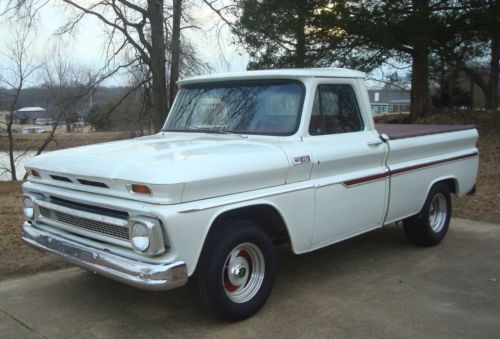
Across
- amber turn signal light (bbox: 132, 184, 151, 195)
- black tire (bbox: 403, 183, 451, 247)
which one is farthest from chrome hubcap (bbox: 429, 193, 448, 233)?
amber turn signal light (bbox: 132, 184, 151, 195)

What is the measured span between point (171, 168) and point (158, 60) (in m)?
12.7

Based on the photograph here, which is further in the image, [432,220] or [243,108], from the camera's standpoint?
A: [432,220]

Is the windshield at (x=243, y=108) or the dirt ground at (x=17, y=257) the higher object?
the windshield at (x=243, y=108)

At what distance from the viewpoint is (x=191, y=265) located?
3.48 m

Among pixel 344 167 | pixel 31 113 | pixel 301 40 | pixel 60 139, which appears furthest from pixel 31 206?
pixel 60 139

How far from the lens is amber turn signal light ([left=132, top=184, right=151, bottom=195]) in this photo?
343 centimetres

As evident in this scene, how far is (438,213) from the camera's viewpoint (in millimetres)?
6160

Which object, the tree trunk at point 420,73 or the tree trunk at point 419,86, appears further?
the tree trunk at point 419,86

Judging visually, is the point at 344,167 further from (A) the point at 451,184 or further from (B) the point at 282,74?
(A) the point at 451,184

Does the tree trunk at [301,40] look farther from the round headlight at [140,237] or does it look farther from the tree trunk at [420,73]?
the round headlight at [140,237]

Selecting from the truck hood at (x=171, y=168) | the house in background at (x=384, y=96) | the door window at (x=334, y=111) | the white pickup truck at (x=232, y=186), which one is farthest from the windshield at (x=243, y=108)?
the house in background at (x=384, y=96)

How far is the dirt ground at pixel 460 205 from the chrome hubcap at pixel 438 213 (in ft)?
4.72

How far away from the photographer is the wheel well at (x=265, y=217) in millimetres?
3843

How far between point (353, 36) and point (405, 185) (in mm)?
8327
